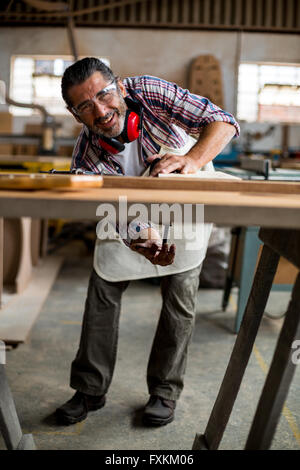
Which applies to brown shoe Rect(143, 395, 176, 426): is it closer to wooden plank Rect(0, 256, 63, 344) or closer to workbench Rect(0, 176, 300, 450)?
workbench Rect(0, 176, 300, 450)

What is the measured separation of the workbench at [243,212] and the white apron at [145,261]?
0.58 metres

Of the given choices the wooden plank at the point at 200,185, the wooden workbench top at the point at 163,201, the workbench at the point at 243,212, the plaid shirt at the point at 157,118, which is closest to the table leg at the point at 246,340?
the workbench at the point at 243,212

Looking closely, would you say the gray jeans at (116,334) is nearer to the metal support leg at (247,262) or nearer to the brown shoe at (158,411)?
the brown shoe at (158,411)

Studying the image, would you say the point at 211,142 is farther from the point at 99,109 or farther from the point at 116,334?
the point at 116,334

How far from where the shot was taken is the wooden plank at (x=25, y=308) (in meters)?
2.49

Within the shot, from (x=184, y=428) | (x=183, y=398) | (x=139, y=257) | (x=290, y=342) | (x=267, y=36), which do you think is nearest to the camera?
(x=290, y=342)

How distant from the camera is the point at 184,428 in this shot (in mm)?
1750

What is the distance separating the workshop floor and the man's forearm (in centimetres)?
97

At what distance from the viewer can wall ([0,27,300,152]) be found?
855 cm
